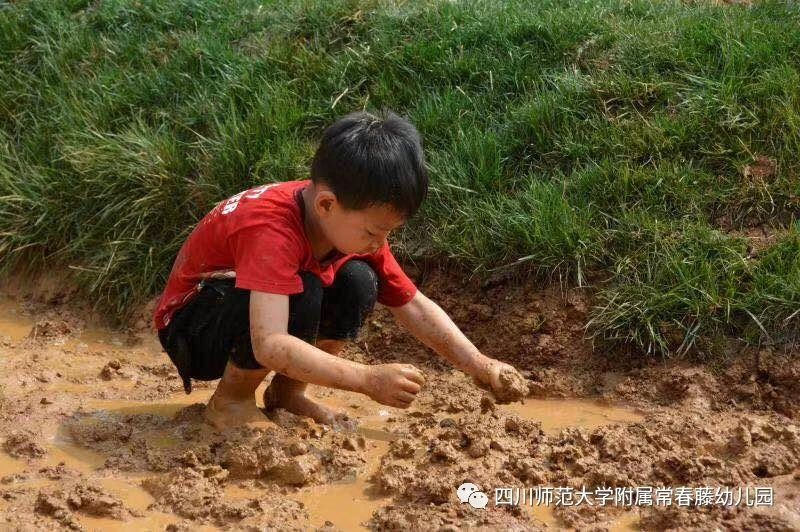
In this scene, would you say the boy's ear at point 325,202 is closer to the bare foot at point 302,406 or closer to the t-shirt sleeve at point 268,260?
the t-shirt sleeve at point 268,260

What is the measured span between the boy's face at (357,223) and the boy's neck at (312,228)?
0.25 ft

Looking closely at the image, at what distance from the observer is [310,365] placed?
284cm

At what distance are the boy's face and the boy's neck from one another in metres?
0.08

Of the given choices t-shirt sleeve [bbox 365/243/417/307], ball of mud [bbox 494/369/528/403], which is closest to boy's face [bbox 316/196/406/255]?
t-shirt sleeve [bbox 365/243/417/307]

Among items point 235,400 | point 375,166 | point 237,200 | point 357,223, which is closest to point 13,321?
point 235,400

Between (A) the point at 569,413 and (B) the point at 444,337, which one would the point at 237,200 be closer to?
(B) the point at 444,337

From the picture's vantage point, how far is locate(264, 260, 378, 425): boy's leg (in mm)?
3234

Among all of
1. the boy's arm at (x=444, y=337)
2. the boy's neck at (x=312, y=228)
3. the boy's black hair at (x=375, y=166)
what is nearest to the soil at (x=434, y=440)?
the boy's arm at (x=444, y=337)

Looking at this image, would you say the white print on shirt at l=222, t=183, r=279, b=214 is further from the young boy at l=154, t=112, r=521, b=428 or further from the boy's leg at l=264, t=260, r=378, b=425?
the boy's leg at l=264, t=260, r=378, b=425

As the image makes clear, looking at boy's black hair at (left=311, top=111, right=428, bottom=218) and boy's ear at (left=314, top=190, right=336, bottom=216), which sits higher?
boy's black hair at (left=311, top=111, right=428, bottom=218)

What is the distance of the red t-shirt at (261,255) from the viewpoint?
9.55ft

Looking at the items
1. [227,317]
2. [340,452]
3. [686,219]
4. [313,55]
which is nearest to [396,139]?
[227,317]

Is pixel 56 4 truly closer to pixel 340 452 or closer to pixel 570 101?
pixel 570 101

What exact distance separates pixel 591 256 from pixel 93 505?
2042 mm
